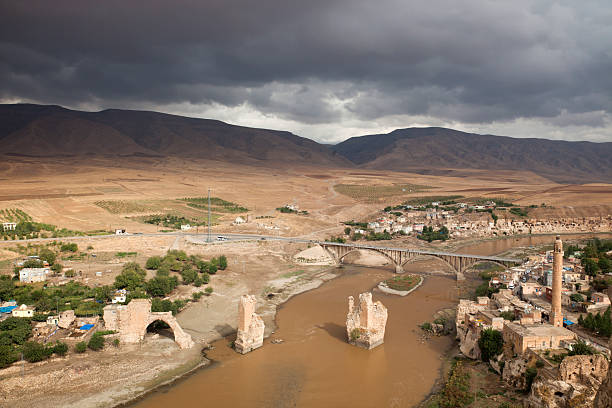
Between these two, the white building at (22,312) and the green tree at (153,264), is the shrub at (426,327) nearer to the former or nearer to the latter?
the green tree at (153,264)

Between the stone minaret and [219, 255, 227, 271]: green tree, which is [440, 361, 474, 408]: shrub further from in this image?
[219, 255, 227, 271]: green tree

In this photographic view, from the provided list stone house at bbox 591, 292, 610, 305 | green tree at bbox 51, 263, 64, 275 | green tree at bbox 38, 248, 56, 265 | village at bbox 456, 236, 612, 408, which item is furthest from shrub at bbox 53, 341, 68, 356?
stone house at bbox 591, 292, 610, 305

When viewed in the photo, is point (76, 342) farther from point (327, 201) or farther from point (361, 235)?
point (327, 201)

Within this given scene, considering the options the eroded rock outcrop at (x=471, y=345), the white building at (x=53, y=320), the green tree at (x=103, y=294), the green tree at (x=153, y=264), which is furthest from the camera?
the green tree at (x=153, y=264)

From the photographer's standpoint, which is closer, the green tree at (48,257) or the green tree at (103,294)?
the green tree at (103,294)

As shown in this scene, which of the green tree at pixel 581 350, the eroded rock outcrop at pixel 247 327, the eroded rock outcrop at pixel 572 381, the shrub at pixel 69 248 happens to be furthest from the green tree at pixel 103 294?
the green tree at pixel 581 350

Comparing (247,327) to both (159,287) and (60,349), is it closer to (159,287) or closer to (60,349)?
(60,349)
